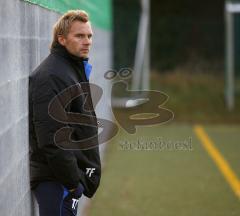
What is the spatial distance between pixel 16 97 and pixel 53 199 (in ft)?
2.58

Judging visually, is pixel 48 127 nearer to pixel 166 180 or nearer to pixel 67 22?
pixel 67 22

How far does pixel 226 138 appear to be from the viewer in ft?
53.2

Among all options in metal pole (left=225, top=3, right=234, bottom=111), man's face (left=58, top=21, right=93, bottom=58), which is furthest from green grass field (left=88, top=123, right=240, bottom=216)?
man's face (left=58, top=21, right=93, bottom=58)

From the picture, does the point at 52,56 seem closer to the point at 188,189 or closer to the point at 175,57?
the point at 188,189

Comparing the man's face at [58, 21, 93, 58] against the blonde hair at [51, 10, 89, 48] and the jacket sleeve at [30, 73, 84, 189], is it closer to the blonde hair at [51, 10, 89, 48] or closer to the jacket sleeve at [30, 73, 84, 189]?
the blonde hair at [51, 10, 89, 48]

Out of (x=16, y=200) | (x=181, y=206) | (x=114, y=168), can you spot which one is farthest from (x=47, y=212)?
(x=114, y=168)

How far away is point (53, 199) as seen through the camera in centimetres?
489

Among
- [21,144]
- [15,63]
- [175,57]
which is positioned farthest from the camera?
[175,57]

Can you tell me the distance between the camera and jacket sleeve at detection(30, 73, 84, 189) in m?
4.51

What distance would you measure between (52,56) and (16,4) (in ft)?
→ 1.59

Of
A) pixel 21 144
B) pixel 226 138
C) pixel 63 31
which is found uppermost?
pixel 63 31

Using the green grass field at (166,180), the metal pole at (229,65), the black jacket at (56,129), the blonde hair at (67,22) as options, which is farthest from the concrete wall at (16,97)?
the metal pole at (229,65)

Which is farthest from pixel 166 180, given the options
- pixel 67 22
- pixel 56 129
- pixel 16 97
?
pixel 16 97

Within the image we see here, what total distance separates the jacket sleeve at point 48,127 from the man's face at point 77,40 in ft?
1.16
